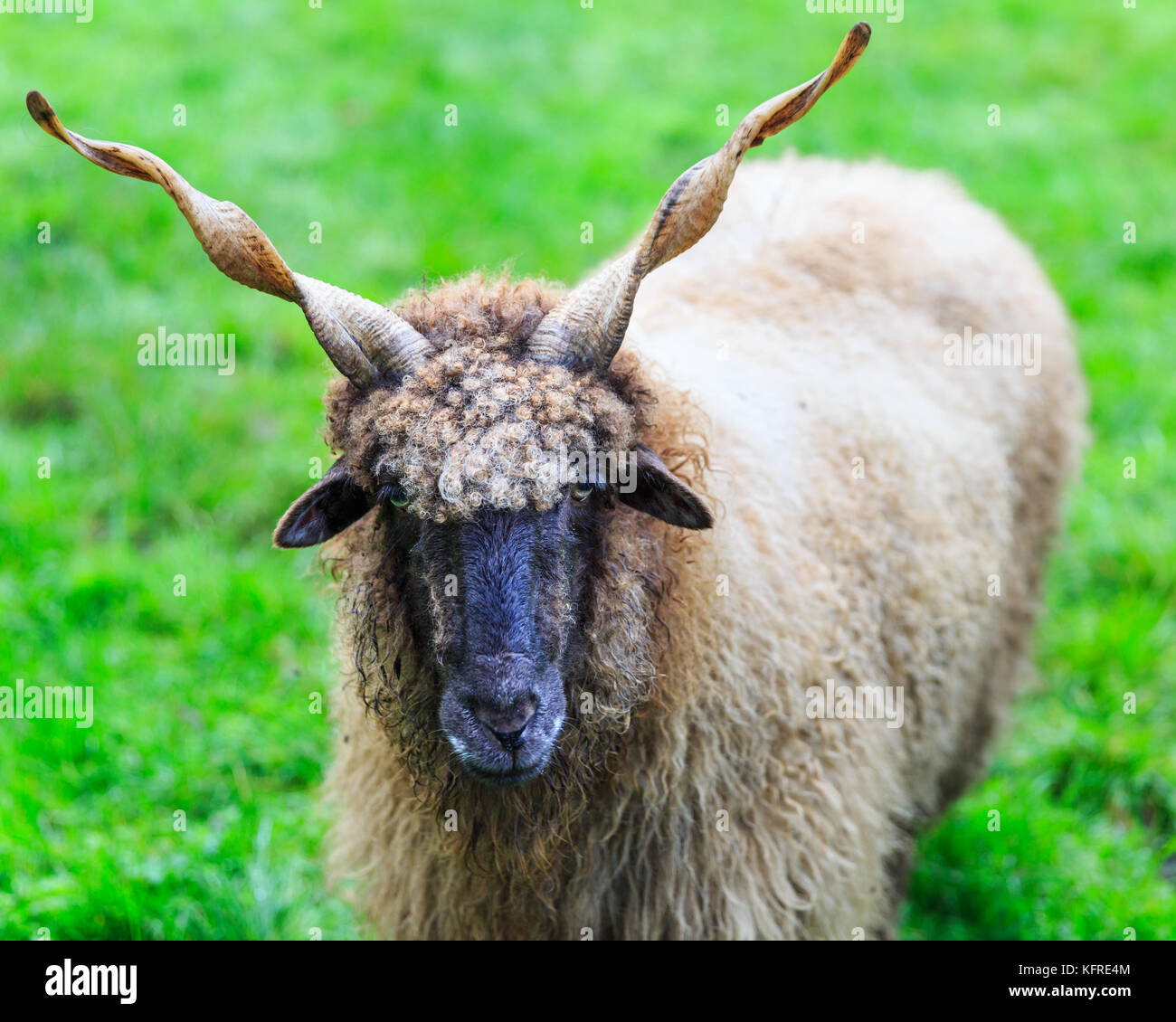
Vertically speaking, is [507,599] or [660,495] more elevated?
[660,495]

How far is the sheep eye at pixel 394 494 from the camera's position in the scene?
2.92 metres

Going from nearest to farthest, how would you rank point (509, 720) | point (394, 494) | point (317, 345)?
point (509, 720), point (394, 494), point (317, 345)

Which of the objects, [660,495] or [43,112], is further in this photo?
[660,495]

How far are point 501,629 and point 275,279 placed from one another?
1091 millimetres

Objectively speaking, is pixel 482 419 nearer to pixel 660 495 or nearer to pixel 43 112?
pixel 660 495

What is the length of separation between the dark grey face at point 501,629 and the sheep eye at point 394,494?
8 centimetres

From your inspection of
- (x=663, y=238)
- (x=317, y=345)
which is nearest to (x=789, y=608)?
(x=663, y=238)

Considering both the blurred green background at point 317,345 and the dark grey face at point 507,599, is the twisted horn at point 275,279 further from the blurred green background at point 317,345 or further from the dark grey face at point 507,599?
the blurred green background at point 317,345

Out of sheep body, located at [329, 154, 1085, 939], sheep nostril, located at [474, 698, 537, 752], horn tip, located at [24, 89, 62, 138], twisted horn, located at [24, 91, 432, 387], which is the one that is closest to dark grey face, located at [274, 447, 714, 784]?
sheep nostril, located at [474, 698, 537, 752]

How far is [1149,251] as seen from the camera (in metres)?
8.51

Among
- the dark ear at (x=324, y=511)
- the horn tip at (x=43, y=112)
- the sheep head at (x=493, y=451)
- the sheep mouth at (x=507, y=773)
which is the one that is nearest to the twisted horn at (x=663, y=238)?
the sheep head at (x=493, y=451)

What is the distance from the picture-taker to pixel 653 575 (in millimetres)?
3193
